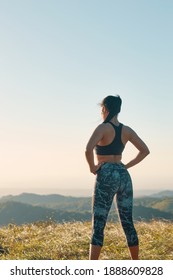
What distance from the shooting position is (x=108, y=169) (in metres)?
8.20

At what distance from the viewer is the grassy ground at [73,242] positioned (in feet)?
37.4

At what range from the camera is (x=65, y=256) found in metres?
11.5

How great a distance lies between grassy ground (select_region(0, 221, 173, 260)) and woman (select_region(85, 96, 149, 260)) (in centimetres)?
292

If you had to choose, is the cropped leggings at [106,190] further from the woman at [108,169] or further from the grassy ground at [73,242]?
the grassy ground at [73,242]

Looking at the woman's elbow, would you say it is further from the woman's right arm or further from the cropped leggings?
the cropped leggings

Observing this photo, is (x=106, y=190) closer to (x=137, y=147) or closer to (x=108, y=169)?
(x=108, y=169)

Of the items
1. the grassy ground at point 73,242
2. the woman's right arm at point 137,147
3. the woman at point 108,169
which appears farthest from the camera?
the grassy ground at point 73,242

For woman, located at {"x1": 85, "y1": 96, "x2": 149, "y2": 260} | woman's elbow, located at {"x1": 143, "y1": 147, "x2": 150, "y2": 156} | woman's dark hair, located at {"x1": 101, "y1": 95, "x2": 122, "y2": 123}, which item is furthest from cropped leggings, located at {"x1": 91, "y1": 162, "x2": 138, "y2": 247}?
woman's dark hair, located at {"x1": 101, "y1": 95, "x2": 122, "y2": 123}

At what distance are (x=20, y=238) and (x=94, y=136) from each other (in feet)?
25.1

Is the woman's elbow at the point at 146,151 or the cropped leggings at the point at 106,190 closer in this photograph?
Result: the cropped leggings at the point at 106,190

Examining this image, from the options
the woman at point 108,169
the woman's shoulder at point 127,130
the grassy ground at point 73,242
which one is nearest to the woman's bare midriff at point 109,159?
the woman at point 108,169

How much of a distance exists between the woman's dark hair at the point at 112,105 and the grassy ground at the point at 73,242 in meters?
4.03

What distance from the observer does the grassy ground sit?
11.4 m
